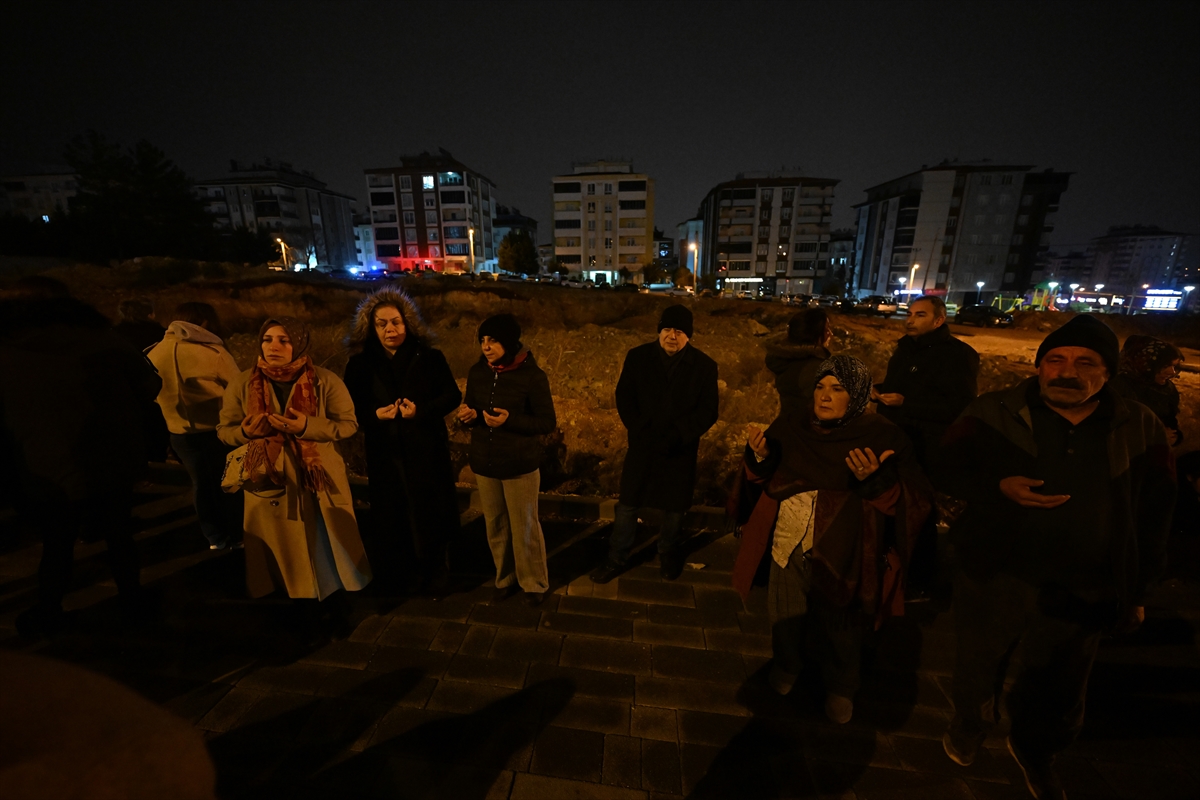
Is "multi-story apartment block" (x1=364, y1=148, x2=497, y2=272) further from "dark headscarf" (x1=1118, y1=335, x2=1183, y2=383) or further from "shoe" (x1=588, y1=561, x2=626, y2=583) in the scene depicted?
"dark headscarf" (x1=1118, y1=335, x2=1183, y2=383)

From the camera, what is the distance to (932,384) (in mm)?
3346

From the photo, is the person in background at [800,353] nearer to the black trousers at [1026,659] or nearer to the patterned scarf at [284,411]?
the black trousers at [1026,659]

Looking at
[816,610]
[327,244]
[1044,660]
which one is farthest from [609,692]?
[327,244]

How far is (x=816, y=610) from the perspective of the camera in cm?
253


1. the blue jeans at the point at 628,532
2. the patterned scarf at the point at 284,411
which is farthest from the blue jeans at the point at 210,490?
the blue jeans at the point at 628,532

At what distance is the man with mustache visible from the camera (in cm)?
190

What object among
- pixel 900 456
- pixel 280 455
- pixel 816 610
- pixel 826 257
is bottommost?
pixel 816 610

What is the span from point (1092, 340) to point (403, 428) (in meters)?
3.36

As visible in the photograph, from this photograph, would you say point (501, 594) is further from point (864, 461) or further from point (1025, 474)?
point (1025, 474)


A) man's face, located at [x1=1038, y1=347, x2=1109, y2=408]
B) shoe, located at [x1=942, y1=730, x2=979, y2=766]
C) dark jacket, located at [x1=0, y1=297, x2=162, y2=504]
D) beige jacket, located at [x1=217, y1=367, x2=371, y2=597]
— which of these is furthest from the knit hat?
shoe, located at [x1=942, y1=730, x2=979, y2=766]

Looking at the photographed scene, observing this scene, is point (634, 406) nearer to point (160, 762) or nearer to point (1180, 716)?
point (160, 762)

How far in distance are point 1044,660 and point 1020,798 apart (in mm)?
610

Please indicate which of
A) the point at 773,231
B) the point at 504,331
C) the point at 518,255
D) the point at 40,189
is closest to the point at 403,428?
the point at 504,331

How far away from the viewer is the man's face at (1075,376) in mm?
1873
